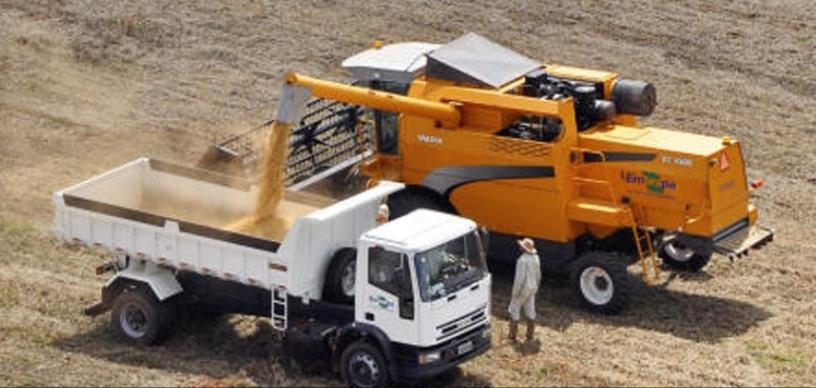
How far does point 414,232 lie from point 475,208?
472 centimetres

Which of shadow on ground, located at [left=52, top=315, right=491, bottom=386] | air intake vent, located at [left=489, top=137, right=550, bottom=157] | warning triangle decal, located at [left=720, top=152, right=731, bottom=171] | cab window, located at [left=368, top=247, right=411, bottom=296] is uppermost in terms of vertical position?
warning triangle decal, located at [left=720, top=152, right=731, bottom=171]

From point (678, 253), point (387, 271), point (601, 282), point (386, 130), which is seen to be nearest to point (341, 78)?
point (386, 130)

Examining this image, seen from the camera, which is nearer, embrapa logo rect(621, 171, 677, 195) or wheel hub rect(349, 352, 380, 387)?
wheel hub rect(349, 352, 380, 387)

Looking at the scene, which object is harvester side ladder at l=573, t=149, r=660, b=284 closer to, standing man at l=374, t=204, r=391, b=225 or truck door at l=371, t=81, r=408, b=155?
truck door at l=371, t=81, r=408, b=155

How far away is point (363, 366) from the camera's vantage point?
755 inches

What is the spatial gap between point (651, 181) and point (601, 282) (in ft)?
5.57

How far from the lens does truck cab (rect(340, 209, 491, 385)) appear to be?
18.7 metres

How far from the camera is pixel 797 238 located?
85.7ft

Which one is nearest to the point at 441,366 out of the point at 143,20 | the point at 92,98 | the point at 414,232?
the point at 414,232

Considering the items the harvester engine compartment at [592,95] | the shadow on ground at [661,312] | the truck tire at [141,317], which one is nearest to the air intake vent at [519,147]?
the harvester engine compartment at [592,95]

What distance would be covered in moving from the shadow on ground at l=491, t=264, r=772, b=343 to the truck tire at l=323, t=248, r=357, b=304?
3394 millimetres

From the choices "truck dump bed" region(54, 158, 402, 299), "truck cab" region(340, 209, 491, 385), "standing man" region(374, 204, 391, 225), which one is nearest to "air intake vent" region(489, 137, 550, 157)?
"truck dump bed" region(54, 158, 402, 299)

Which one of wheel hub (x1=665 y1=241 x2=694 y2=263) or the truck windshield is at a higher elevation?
the truck windshield

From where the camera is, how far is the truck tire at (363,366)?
1902cm
